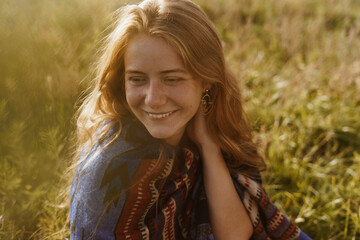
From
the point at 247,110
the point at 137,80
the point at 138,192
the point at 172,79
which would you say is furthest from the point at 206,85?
the point at 247,110

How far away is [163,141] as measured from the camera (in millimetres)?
1677

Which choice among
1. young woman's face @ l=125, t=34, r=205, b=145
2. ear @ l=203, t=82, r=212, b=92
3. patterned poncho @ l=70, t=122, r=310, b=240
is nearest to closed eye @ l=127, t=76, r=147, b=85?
young woman's face @ l=125, t=34, r=205, b=145

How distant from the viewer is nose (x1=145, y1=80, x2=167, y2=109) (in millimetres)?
1447

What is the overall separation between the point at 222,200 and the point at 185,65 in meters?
0.79

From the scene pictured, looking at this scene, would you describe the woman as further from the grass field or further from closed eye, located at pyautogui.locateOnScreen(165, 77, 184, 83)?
the grass field

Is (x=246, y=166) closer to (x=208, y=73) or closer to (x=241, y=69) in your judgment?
(x=208, y=73)

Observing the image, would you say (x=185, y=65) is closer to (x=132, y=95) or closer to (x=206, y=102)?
(x=132, y=95)

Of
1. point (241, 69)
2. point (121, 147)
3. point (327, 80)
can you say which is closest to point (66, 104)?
point (121, 147)

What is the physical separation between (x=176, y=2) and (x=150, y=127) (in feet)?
1.92

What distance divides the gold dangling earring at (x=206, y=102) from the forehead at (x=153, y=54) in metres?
0.36

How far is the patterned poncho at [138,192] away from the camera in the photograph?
4.75ft

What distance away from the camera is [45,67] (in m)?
2.42

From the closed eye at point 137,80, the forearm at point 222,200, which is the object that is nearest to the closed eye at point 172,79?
the closed eye at point 137,80

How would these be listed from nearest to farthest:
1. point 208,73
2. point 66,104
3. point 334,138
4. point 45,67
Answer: point 208,73, point 66,104, point 45,67, point 334,138
